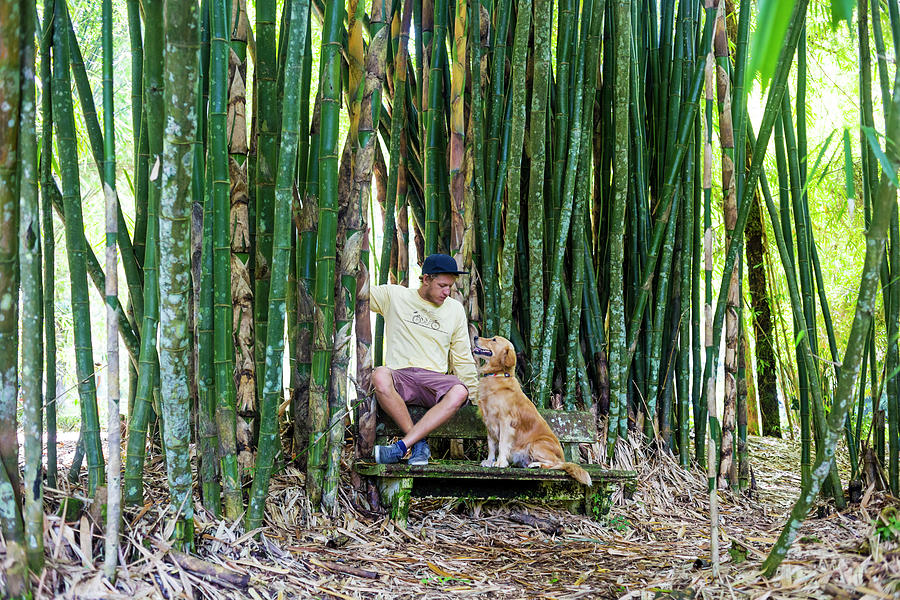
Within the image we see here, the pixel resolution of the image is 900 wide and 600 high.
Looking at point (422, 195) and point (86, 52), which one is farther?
point (86, 52)

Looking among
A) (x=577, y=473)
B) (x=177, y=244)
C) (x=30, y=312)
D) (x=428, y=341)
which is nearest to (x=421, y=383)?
(x=428, y=341)

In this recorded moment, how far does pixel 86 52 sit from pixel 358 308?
10.8ft

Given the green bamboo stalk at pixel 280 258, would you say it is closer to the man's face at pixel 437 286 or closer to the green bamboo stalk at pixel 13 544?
the green bamboo stalk at pixel 13 544

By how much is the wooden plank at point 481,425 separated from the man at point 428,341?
4.0 inches

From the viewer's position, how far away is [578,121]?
11.2 feet

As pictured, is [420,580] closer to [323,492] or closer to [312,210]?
[323,492]

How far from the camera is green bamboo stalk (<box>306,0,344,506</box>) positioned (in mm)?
2383

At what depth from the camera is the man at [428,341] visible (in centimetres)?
303

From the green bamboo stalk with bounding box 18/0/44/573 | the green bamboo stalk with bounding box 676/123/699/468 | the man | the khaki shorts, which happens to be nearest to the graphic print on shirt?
the man

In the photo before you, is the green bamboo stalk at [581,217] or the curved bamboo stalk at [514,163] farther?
the green bamboo stalk at [581,217]

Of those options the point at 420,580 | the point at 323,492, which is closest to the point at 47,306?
the point at 323,492

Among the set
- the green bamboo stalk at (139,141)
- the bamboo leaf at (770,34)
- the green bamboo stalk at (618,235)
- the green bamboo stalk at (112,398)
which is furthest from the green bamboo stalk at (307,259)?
the bamboo leaf at (770,34)

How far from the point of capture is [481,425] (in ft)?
10.4

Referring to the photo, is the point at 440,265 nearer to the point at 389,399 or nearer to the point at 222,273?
the point at 389,399
